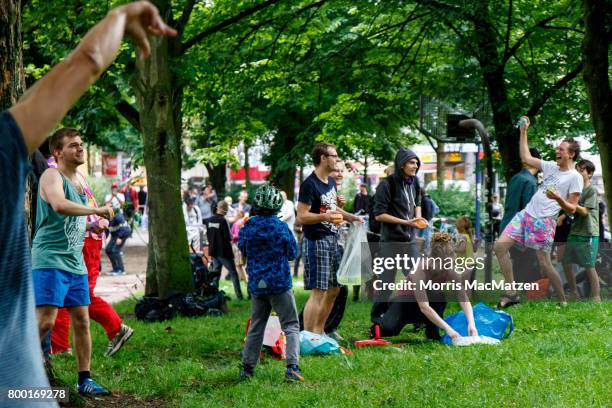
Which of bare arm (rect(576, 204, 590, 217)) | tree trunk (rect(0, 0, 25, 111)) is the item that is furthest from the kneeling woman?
tree trunk (rect(0, 0, 25, 111))

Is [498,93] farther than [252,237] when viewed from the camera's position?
Yes

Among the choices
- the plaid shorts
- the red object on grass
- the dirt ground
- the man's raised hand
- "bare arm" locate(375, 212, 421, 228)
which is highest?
the man's raised hand

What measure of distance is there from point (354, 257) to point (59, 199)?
3.58 metres

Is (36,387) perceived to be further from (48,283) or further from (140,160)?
Result: (140,160)

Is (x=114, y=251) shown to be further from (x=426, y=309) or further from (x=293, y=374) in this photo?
(x=293, y=374)

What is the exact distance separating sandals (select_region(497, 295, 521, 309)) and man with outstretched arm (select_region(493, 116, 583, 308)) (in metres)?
0.01

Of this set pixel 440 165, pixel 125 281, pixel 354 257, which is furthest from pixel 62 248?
pixel 440 165

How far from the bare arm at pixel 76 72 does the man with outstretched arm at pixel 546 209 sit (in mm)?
7972

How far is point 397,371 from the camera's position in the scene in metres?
6.79

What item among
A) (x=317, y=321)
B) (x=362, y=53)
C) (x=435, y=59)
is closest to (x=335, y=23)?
(x=435, y=59)

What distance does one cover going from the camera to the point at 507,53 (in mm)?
13383

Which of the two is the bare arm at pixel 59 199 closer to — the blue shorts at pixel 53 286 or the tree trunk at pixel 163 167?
the blue shorts at pixel 53 286

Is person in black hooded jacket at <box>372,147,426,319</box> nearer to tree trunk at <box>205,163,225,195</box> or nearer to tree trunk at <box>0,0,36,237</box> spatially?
tree trunk at <box>0,0,36,237</box>

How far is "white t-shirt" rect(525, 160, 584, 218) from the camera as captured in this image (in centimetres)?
1007
